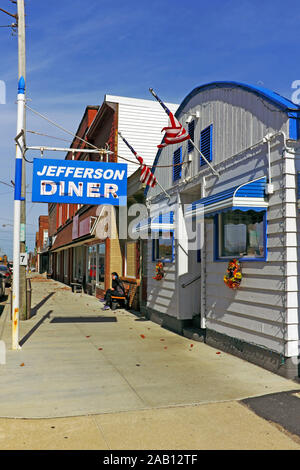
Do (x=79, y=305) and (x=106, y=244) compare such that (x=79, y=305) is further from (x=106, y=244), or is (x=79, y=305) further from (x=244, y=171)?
(x=244, y=171)

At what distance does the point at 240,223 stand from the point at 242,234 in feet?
0.84

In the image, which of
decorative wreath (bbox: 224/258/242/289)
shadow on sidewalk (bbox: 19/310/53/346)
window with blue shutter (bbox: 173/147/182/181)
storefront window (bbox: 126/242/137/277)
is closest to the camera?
decorative wreath (bbox: 224/258/242/289)

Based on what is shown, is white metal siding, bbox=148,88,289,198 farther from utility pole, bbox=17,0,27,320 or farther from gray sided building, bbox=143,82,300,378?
utility pole, bbox=17,0,27,320

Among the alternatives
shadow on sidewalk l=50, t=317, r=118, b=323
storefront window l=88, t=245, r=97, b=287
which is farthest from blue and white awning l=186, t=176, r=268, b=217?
storefront window l=88, t=245, r=97, b=287

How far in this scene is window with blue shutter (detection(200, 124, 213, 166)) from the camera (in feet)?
29.6

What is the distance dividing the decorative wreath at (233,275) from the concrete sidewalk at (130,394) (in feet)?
4.48

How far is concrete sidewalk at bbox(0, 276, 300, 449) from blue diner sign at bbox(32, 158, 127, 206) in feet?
10.4

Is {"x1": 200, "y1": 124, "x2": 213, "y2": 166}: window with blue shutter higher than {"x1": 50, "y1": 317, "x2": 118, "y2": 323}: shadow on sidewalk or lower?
higher

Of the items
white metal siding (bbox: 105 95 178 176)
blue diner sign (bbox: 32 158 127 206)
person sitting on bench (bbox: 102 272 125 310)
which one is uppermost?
white metal siding (bbox: 105 95 178 176)

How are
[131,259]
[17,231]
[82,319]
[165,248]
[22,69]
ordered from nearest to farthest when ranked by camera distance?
[17,231] → [165,248] → [22,69] → [82,319] → [131,259]

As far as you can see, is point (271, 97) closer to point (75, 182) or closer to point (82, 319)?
point (75, 182)

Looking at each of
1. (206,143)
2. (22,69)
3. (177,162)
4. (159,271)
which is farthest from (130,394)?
(22,69)

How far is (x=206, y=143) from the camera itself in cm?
922

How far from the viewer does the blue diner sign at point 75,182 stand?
29.6 ft
